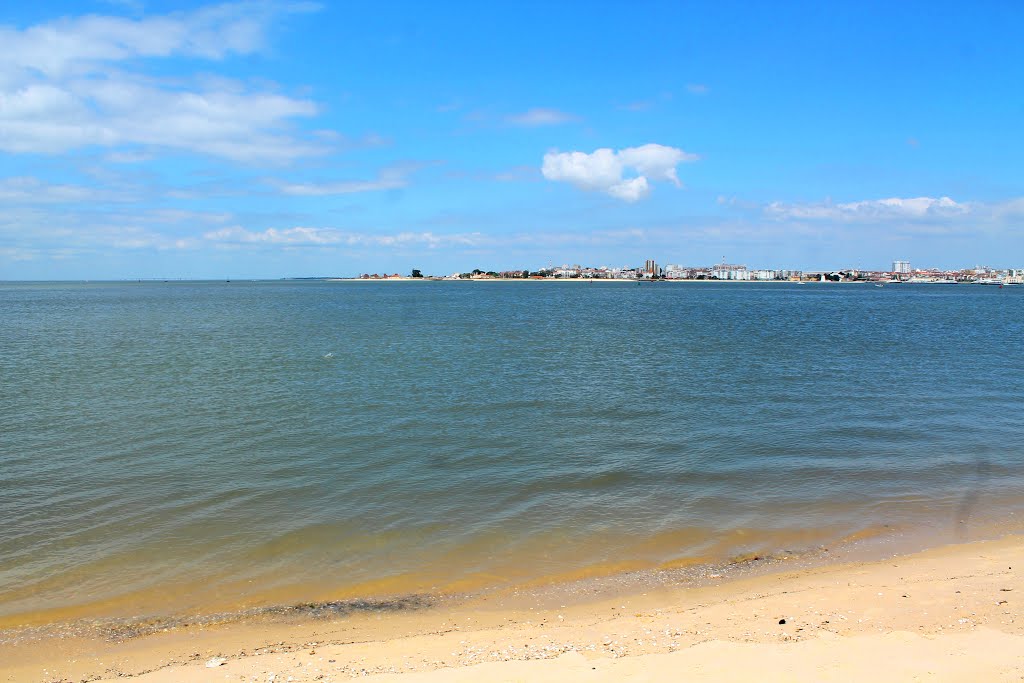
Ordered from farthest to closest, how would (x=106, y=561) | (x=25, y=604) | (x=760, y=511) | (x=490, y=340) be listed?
(x=490, y=340) < (x=760, y=511) < (x=106, y=561) < (x=25, y=604)

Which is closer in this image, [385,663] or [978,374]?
[385,663]

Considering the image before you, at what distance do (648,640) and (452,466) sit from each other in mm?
9615

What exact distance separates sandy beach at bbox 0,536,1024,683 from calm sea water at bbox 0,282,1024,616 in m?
1.28

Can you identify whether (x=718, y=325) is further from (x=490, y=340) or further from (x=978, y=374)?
(x=978, y=374)

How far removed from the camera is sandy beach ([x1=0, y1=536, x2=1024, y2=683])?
7.49m

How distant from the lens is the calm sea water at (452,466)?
11.9m

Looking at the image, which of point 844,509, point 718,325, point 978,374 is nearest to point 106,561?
point 844,509

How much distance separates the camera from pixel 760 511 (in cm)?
1407

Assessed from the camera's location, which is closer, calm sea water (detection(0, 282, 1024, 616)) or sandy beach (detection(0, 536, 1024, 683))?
sandy beach (detection(0, 536, 1024, 683))

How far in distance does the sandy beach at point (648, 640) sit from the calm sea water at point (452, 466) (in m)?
1.28

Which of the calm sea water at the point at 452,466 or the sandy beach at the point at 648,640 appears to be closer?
the sandy beach at the point at 648,640

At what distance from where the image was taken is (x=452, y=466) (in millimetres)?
17516

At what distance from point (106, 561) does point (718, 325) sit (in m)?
59.6

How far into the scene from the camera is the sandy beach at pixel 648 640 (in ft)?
24.6
